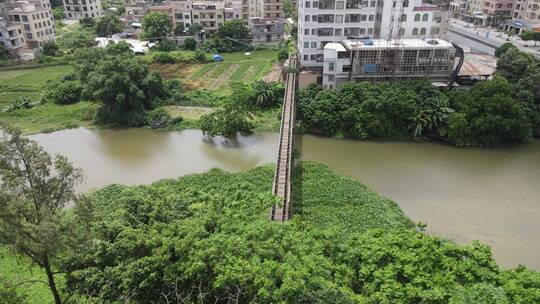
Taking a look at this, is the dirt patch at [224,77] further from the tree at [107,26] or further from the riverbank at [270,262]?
the tree at [107,26]

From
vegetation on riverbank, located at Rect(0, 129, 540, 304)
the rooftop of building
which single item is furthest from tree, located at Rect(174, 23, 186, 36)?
vegetation on riverbank, located at Rect(0, 129, 540, 304)

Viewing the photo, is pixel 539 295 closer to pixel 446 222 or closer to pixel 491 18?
pixel 446 222

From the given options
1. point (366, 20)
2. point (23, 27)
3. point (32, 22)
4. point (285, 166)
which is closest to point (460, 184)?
point (285, 166)

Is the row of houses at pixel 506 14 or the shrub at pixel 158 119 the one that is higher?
the row of houses at pixel 506 14

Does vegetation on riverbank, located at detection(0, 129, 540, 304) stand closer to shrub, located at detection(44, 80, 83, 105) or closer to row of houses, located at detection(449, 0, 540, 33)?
shrub, located at detection(44, 80, 83, 105)

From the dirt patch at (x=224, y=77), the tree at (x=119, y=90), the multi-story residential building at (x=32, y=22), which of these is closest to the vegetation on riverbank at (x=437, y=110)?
the dirt patch at (x=224, y=77)

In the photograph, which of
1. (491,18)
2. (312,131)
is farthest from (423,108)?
(491,18)
